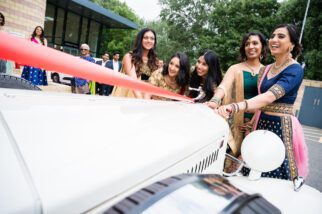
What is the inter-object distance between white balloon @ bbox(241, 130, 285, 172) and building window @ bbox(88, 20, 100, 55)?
19.1m

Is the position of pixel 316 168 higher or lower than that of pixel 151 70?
lower

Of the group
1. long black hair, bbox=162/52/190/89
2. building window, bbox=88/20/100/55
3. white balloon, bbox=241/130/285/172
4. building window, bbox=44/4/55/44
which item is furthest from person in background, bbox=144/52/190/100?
building window, bbox=88/20/100/55

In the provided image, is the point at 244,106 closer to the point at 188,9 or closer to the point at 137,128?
the point at 137,128

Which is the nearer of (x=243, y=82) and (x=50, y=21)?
(x=243, y=82)

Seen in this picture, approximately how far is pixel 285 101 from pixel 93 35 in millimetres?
19017

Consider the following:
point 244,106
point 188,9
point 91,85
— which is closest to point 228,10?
point 188,9

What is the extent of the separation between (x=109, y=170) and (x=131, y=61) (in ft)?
8.36

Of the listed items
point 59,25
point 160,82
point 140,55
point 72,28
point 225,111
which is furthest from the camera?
point 72,28

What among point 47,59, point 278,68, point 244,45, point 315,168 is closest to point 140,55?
point 244,45

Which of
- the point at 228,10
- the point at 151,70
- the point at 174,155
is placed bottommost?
the point at 174,155

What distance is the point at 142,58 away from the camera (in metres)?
3.08

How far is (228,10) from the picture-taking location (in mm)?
20406

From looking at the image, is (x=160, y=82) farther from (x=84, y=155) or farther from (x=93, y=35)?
(x=93, y=35)

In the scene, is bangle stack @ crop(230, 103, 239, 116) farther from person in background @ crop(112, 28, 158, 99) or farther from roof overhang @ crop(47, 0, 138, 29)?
roof overhang @ crop(47, 0, 138, 29)
